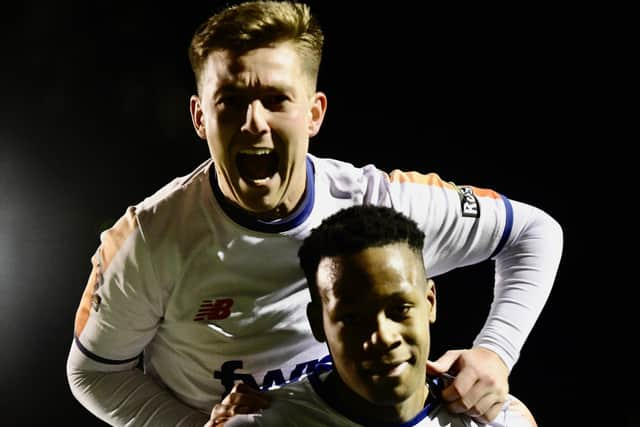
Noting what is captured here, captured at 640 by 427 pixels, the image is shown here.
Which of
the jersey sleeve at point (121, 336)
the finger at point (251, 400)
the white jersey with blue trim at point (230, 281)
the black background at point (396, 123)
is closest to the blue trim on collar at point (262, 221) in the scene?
the white jersey with blue trim at point (230, 281)

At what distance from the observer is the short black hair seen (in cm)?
83

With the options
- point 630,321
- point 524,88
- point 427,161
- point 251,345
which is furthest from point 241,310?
point 630,321

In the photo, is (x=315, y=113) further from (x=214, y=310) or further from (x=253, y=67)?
(x=214, y=310)

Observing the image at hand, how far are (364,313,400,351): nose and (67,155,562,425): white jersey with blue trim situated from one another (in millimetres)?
231

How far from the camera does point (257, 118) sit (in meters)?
0.89

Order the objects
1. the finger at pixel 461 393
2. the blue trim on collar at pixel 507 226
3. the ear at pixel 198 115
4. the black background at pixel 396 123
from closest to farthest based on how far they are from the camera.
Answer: the finger at pixel 461 393
the ear at pixel 198 115
the blue trim on collar at pixel 507 226
the black background at pixel 396 123

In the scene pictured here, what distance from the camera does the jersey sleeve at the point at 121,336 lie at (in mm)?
970

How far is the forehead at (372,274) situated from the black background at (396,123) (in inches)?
24.4

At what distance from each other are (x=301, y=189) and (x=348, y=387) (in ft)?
0.87

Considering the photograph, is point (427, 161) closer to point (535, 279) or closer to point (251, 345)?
point (535, 279)

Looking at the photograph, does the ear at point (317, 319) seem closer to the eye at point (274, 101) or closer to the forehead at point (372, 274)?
the forehead at point (372, 274)

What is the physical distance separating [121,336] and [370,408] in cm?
33

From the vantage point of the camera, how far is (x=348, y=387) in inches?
33.6

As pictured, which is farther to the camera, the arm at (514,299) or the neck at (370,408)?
the arm at (514,299)
